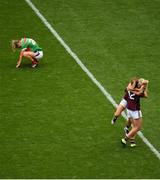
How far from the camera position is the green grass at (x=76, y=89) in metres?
16.1

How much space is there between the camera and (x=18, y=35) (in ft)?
81.7

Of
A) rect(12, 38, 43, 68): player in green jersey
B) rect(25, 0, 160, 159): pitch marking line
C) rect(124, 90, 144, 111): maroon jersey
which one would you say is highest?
rect(124, 90, 144, 111): maroon jersey

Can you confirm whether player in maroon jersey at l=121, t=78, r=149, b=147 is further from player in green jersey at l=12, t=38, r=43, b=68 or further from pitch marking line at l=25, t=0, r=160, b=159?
player in green jersey at l=12, t=38, r=43, b=68

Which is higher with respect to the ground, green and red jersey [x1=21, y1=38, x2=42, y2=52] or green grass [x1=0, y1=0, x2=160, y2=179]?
green and red jersey [x1=21, y1=38, x2=42, y2=52]

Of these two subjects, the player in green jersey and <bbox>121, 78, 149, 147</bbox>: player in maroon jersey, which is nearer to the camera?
<bbox>121, 78, 149, 147</bbox>: player in maroon jersey

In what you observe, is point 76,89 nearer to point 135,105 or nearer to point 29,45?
point 29,45

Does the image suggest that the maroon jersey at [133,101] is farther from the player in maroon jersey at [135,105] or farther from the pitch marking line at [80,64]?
the pitch marking line at [80,64]

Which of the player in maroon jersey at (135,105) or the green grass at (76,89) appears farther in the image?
the player in maroon jersey at (135,105)

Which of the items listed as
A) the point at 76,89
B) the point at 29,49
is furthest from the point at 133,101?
the point at 29,49

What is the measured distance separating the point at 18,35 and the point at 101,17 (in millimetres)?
4103

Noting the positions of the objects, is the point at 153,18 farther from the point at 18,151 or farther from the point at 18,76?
the point at 18,151

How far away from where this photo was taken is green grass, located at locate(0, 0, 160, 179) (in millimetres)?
16094

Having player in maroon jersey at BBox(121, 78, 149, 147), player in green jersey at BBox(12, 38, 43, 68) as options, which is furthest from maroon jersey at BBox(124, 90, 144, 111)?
player in green jersey at BBox(12, 38, 43, 68)

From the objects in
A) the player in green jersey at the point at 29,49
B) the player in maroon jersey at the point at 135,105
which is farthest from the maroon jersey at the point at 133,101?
the player in green jersey at the point at 29,49
